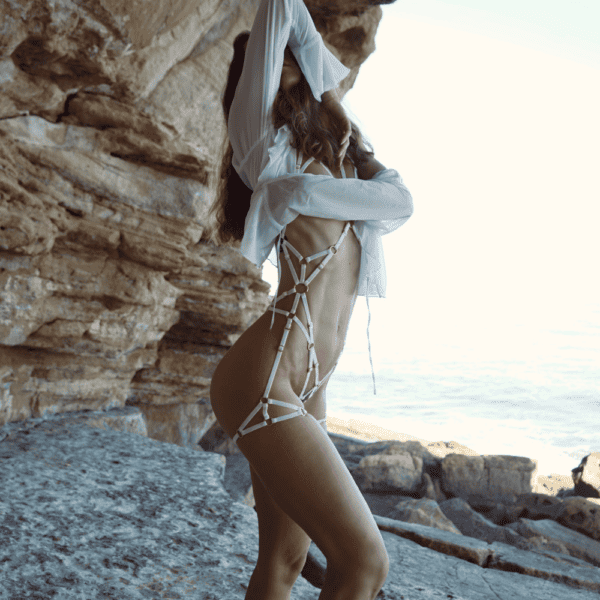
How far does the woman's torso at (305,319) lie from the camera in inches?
52.2

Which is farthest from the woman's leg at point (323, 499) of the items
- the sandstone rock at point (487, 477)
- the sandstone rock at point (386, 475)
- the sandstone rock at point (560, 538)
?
the sandstone rock at point (487, 477)

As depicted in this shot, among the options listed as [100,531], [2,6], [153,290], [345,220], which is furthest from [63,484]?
[2,6]

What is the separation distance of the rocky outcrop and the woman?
1.28 m

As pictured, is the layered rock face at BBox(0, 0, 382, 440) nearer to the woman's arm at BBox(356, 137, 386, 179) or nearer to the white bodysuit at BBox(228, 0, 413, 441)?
the white bodysuit at BBox(228, 0, 413, 441)

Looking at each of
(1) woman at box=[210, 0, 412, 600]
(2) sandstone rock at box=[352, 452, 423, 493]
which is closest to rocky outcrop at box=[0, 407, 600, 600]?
(1) woman at box=[210, 0, 412, 600]

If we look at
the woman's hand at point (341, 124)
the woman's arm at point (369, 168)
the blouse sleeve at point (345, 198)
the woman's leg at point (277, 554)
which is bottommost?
the woman's leg at point (277, 554)

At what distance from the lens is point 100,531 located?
2.69 metres

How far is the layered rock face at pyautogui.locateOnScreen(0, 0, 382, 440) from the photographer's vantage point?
3619mm

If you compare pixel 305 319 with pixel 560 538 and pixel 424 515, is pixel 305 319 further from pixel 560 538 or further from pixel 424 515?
pixel 560 538

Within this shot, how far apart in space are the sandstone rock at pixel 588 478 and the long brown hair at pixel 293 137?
8.04 metres

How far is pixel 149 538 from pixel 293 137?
7.44 ft

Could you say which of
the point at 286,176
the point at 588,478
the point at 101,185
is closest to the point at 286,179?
the point at 286,176

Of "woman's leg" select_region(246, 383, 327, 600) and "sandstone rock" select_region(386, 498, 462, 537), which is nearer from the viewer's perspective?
"woman's leg" select_region(246, 383, 327, 600)

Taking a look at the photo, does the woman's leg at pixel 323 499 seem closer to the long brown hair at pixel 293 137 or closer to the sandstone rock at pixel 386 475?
the long brown hair at pixel 293 137
